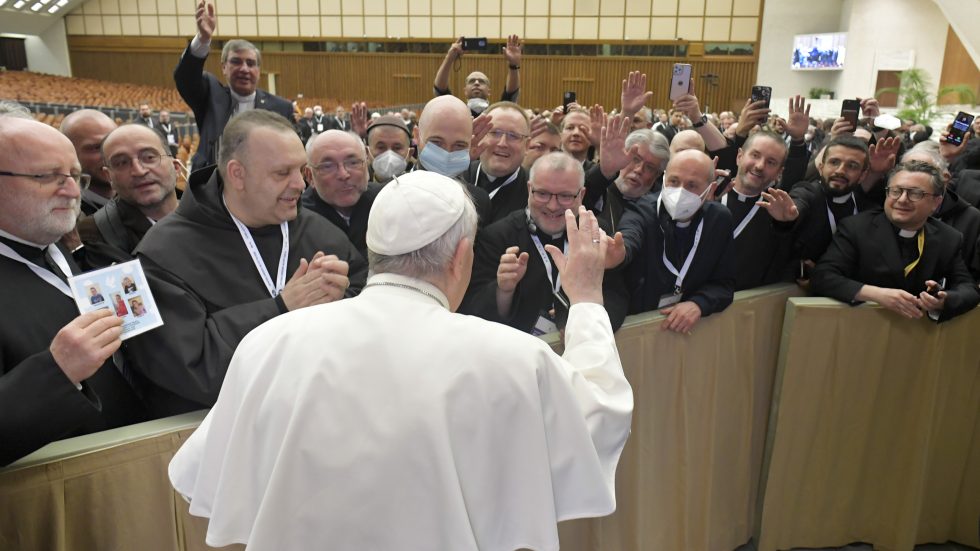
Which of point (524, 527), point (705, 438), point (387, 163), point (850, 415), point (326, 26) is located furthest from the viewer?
point (326, 26)

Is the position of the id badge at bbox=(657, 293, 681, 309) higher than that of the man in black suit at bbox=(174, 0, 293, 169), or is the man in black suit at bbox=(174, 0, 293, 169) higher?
the man in black suit at bbox=(174, 0, 293, 169)

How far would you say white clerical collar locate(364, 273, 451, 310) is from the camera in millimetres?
1437

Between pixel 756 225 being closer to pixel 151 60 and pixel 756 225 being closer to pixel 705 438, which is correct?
pixel 705 438

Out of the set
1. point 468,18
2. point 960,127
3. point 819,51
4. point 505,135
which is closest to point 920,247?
point 505,135

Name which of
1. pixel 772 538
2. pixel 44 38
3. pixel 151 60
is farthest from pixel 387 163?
pixel 44 38

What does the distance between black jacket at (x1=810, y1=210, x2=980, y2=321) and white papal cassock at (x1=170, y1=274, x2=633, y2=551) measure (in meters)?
2.38

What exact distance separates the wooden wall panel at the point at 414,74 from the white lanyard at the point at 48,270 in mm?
25079

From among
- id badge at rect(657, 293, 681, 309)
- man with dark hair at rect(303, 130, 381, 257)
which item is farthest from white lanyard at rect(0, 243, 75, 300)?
id badge at rect(657, 293, 681, 309)

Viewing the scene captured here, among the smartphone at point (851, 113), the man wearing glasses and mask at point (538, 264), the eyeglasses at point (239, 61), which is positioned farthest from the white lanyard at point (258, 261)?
the smartphone at point (851, 113)

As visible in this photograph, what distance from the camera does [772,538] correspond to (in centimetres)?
339

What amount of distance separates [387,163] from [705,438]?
2.41m

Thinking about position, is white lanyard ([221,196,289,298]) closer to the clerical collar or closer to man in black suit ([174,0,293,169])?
the clerical collar

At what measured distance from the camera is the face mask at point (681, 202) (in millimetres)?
3025

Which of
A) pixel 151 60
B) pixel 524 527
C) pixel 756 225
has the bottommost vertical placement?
pixel 524 527
